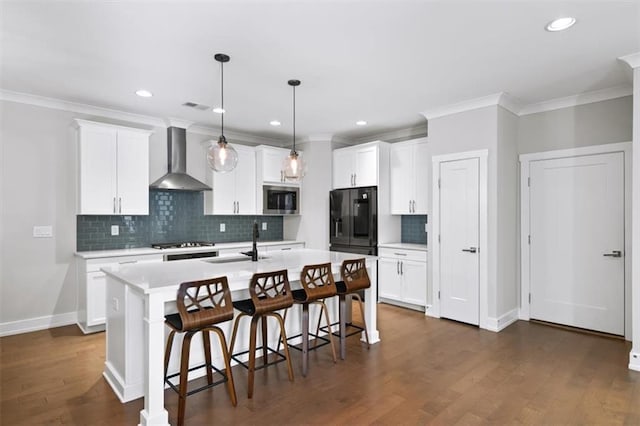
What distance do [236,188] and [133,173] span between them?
147cm

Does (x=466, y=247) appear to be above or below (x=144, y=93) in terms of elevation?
below

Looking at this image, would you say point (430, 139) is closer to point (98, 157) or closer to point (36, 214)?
point (98, 157)

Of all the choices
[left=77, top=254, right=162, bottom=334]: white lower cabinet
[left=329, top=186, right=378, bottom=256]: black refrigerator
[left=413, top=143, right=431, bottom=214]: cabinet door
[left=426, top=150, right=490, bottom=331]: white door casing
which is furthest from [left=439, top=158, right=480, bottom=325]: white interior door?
[left=77, top=254, right=162, bottom=334]: white lower cabinet

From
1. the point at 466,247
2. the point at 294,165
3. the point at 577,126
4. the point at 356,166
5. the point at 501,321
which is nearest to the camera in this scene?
the point at 294,165

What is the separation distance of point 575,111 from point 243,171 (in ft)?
14.2

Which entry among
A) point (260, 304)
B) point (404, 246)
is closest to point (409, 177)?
point (404, 246)

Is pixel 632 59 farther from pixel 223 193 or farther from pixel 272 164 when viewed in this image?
pixel 223 193

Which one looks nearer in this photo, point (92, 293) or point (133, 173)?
point (92, 293)

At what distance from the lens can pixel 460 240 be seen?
14.5ft

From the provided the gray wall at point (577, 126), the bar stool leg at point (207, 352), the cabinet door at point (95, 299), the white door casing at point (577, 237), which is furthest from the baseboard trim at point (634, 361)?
the cabinet door at point (95, 299)

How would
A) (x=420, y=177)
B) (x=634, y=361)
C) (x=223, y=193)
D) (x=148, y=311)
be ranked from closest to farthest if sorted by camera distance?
(x=148, y=311), (x=634, y=361), (x=420, y=177), (x=223, y=193)

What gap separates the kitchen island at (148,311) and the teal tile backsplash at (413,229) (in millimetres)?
2401

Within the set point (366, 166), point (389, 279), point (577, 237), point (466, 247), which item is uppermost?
point (366, 166)

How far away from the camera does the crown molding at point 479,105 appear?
4.05m
